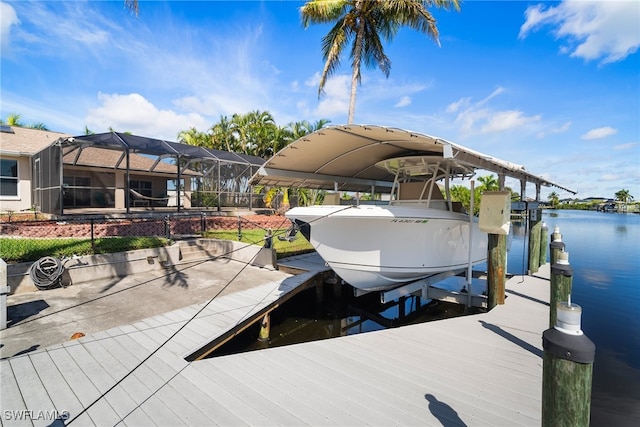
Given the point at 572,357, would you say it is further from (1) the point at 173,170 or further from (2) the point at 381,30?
(1) the point at 173,170

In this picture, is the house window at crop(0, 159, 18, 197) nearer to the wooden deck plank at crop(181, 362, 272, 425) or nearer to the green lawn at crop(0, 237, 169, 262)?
the green lawn at crop(0, 237, 169, 262)

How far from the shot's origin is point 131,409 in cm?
320

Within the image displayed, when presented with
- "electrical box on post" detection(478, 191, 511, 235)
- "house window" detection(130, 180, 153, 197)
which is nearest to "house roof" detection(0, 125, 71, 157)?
"house window" detection(130, 180, 153, 197)

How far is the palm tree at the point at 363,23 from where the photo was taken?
14.2 m

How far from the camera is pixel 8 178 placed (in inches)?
622

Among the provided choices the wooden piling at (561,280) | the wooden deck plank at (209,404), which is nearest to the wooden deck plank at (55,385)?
the wooden deck plank at (209,404)

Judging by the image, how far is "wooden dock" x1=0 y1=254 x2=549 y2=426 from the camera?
306cm

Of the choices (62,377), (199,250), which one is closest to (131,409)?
(62,377)

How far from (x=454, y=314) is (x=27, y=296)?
11.4m

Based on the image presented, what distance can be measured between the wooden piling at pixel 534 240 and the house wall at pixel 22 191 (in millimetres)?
22852

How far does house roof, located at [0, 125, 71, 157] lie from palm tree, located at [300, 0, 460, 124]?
47.2 ft

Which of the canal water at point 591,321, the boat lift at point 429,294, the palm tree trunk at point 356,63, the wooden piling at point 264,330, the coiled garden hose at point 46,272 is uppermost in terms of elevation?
the palm tree trunk at point 356,63

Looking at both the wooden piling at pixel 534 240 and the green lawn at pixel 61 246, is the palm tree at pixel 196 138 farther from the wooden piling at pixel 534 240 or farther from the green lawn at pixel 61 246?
the wooden piling at pixel 534 240

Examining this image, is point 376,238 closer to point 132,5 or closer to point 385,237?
point 385,237
